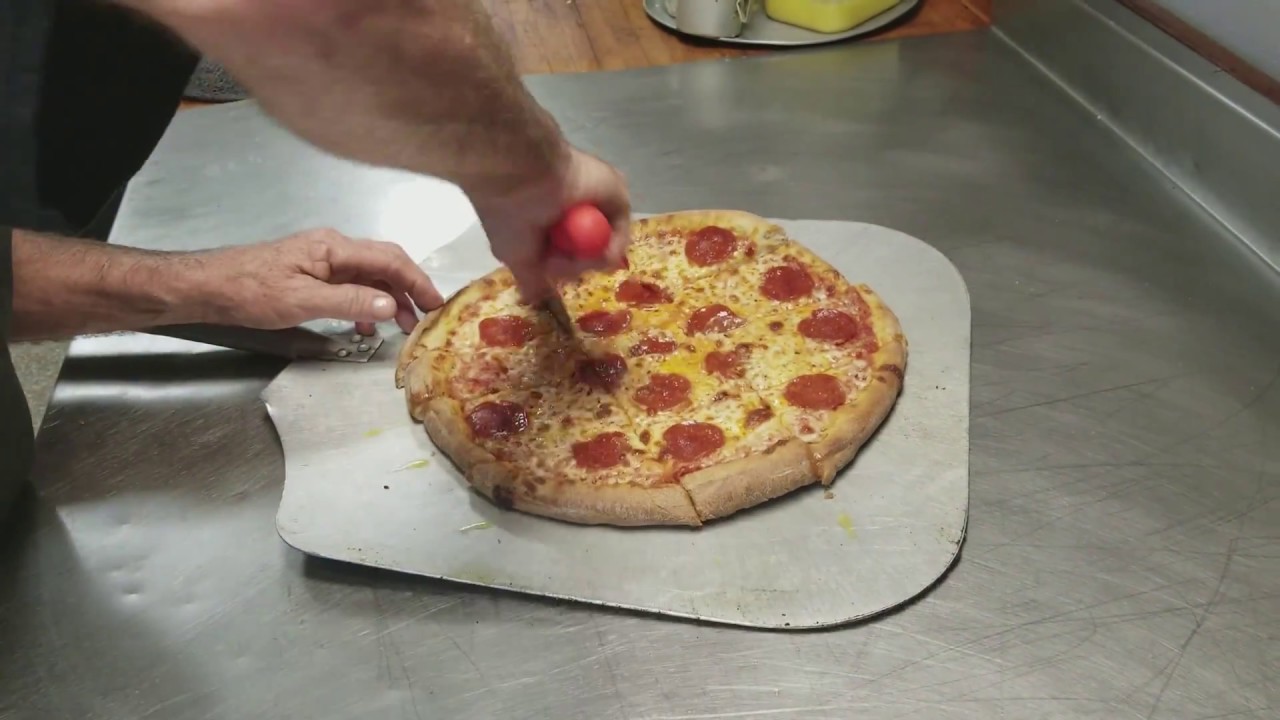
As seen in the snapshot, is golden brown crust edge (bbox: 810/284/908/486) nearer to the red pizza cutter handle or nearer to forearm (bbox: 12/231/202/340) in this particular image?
the red pizza cutter handle

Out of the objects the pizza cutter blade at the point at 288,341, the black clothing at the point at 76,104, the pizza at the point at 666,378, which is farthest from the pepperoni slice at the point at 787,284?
the black clothing at the point at 76,104

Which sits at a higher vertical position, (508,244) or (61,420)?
(508,244)

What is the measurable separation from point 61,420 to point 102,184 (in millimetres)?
562

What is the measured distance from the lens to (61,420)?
1604 mm

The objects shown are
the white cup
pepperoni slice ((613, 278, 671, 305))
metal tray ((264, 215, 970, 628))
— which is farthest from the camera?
the white cup

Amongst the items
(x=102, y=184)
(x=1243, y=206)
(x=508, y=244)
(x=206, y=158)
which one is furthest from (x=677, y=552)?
(x=206, y=158)

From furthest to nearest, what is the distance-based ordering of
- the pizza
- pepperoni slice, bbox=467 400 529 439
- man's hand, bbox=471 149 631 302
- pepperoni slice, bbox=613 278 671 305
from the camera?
pepperoni slice, bbox=613 278 671 305 → pepperoni slice, bbox=467 400 529 439 → the pizza → man's hand, bbox=471 149 631 302

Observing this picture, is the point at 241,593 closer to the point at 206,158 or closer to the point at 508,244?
the point at 508,244

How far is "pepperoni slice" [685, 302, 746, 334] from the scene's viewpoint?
5.35ft

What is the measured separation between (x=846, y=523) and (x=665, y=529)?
0.25m

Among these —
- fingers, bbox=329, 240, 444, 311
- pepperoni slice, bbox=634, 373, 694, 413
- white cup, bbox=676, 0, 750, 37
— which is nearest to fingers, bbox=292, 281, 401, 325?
fingers, bbox=329, 240, 444, 311

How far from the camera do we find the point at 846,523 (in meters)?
1.32

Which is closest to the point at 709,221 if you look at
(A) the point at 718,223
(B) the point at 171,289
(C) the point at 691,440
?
(A) the point at 718,223

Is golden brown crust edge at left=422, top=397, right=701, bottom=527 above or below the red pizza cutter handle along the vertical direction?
below
